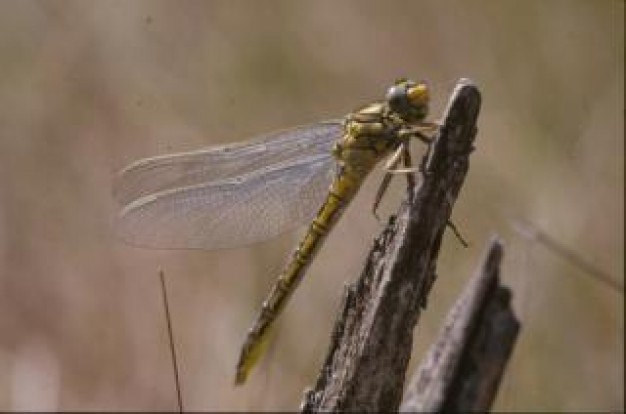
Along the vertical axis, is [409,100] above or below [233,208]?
above

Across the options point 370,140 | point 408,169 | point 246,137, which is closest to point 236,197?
point 370,140

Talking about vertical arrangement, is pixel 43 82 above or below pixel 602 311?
above

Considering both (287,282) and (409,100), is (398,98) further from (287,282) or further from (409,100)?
(287,282)

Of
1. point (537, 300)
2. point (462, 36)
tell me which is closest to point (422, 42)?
point (462, 36)

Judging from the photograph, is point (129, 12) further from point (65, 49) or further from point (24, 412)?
point (24, 412)

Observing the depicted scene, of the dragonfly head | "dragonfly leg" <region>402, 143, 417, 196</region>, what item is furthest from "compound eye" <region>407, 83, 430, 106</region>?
"dragonfly leg" <region>402, 143, 417, 196</region>

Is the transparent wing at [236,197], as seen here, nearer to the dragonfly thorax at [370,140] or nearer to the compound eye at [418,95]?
the dragonfly thorax at [370,140]

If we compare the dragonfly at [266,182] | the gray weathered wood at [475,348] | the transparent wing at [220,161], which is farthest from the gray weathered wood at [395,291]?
the transparent wing at [220,161]
